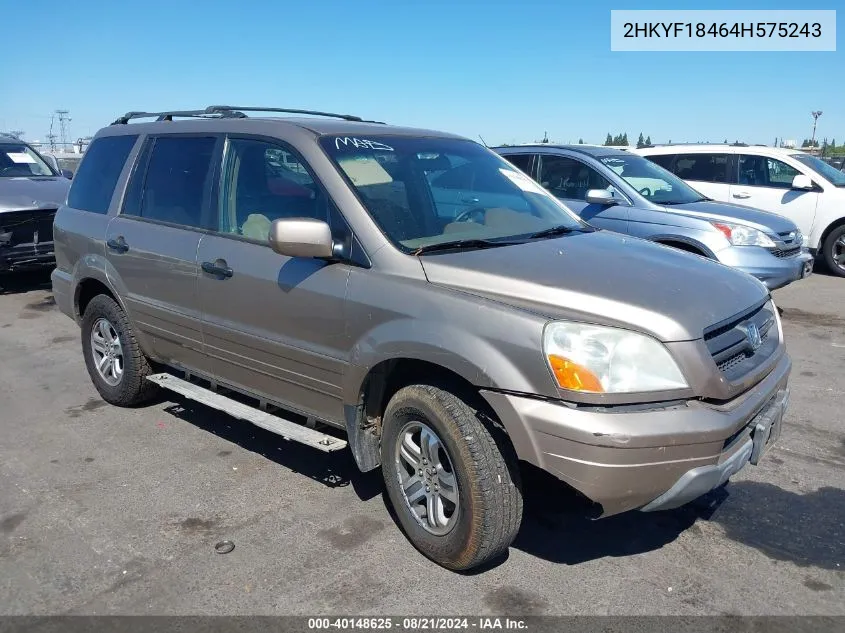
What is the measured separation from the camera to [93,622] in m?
2.83

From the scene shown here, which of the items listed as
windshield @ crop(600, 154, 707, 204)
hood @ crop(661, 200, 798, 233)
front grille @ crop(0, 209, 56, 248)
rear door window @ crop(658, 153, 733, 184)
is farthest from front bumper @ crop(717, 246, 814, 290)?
front grille @ crop(0, 209, 56, 248)

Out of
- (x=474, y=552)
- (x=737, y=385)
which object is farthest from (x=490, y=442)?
(x=737, y=385)

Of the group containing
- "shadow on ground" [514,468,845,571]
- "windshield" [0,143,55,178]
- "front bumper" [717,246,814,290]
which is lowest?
"shadow on ground" [514,468,845,571]

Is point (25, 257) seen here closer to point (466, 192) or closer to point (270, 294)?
point (270, 294)

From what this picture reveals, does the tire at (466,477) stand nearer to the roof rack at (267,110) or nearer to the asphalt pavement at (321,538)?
the asphalt pavement at (321,538)

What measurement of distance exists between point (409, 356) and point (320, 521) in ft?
3.67

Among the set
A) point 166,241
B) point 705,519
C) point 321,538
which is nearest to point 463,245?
point 321,538

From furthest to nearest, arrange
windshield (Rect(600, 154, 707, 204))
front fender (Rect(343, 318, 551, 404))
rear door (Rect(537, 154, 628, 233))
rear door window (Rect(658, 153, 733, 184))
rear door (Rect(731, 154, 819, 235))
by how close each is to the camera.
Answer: rear door window (Rect(658, 153, 733, 184)) < rear door (Rect(731, 154, 819, 235)) < windshield (Rect(600, 154, 707, 204)) < rear door (Rect(537, 154, 628, 233)) < front fender (Rect(343, 318, 551, 404))

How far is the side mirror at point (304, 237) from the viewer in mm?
3230

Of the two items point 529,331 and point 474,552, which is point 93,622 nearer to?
point 474,552

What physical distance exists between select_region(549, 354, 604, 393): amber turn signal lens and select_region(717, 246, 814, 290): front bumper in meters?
5.12

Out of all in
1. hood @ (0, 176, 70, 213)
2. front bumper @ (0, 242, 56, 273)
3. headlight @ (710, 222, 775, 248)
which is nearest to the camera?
headlight @ (710, 222, 775, 248)

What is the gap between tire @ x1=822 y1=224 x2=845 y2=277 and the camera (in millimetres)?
10617

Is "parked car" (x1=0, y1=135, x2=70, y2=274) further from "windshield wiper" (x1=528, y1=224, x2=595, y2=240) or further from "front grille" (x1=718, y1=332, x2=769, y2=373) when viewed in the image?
"front grille" (x1=718, y1=332, x2=769, y2=373)
